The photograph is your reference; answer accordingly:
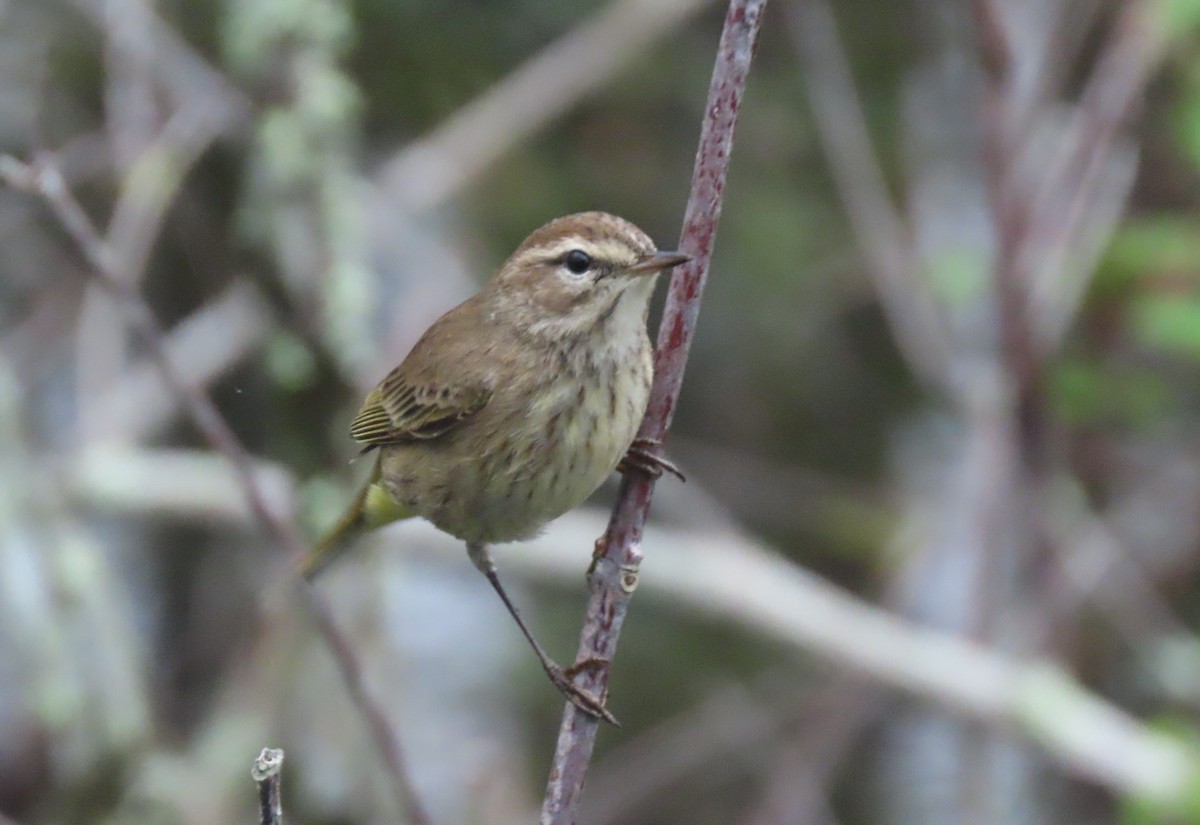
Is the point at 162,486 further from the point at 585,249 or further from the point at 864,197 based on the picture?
the point at 864,197

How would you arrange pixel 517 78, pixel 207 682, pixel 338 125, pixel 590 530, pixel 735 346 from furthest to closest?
pixel 735 346
pixel 207 682
pixel 517 78
pixel 590 530
pixel 338 125

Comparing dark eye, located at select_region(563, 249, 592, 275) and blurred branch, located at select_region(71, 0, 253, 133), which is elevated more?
blurred branch, located at select_region(71, 0, 253, 133)

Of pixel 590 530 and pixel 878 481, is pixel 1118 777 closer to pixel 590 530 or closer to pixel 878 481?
pixel 590 530

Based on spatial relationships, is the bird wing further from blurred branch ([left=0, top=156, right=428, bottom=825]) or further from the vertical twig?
the vertical twig

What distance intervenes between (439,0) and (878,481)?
10.3 ft

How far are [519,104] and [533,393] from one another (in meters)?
2.38

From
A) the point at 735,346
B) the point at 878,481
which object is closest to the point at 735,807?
the point at 878,481

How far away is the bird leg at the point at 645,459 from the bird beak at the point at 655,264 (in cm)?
37

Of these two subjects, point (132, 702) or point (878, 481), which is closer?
point (132, 702)

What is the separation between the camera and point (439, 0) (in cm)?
602

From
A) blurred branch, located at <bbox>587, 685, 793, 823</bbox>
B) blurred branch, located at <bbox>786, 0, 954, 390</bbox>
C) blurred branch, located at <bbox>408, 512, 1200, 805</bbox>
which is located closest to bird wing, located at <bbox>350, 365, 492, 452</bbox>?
blurred branch, located at <bbox>408, 512, 1200, 805</bbox>

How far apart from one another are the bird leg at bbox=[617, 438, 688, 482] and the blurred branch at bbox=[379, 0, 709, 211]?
8.45 ft

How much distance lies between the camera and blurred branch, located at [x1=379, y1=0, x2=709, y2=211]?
5.59m

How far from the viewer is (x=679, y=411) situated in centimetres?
751
